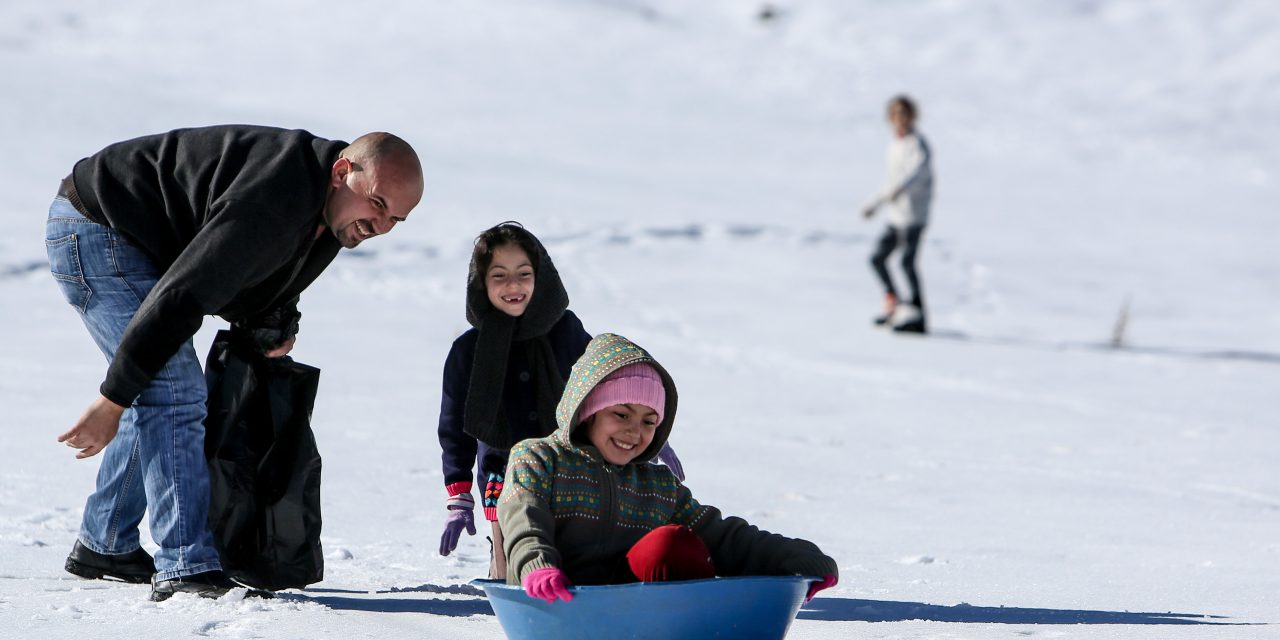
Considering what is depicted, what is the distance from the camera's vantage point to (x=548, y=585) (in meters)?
Result: 2.69

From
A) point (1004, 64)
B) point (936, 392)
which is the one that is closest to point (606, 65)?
point (1004, 64)

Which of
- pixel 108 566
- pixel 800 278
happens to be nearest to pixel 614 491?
pixel 108 566

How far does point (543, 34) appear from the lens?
23812 mm

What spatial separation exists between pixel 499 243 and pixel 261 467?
810 mm

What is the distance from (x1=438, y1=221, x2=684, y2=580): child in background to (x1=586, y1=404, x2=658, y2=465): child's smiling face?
0.46 metres

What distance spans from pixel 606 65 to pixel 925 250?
31.8 feet

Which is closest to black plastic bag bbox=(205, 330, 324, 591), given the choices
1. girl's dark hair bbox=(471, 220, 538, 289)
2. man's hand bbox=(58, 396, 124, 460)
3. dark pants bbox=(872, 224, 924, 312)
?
man's hand bbox=(58, 396, 124, 460)

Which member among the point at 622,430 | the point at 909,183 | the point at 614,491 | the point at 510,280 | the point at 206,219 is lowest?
the point at 614,491

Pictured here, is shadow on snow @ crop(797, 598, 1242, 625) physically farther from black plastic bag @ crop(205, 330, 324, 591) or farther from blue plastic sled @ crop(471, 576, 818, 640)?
black plastic bag @ crop(205, 330, 324, 591)

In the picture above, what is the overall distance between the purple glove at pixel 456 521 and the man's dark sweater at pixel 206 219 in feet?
2.15

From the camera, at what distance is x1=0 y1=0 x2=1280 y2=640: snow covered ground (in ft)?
13.5

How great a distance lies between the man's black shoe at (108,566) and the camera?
12.0ft

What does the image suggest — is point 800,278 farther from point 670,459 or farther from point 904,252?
point 670,459

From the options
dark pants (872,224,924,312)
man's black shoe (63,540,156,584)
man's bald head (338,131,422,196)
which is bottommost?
man's black shoe (63,540,156,584)
